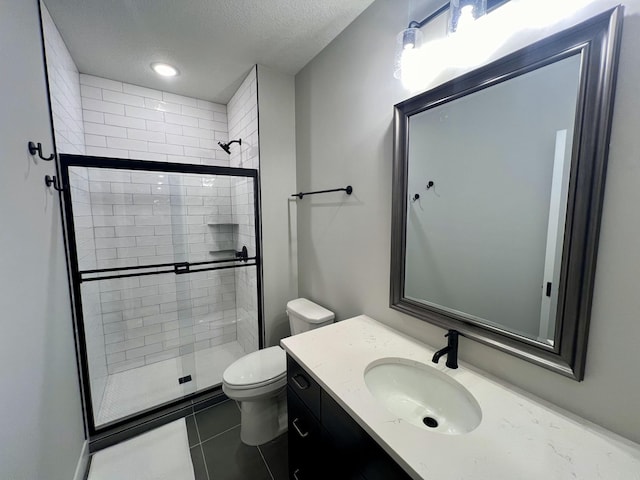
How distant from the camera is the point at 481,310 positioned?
39.2 inches

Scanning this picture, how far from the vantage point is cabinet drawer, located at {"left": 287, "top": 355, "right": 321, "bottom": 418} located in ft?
3.25

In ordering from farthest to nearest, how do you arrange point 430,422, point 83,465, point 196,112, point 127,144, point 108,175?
point 196,112 < point 127,144 < point 108,175 < point 83,465 < point 430,422

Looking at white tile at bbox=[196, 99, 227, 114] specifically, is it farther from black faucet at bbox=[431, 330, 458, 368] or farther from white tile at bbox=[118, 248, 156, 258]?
black faucet at bbox=[431, 330, 458, 368]

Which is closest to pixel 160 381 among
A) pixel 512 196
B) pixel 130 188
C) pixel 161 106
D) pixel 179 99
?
pixel 130 188

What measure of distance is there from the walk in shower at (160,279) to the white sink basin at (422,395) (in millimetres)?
1307

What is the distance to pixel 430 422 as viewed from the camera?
93 centimetres

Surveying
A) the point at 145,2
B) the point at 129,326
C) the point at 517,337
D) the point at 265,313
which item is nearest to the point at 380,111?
the point at 517,337

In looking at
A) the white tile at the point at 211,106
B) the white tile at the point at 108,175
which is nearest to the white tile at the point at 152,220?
the white tile at the point at 108,175

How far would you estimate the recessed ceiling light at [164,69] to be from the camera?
1.88m

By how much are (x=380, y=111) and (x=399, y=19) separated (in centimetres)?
40

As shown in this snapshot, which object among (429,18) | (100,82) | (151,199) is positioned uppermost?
(100,82)

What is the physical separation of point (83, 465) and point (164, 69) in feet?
8.51

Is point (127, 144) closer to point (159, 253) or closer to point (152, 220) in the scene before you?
point (152, 220)

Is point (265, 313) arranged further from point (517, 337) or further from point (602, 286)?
point (602, 286)
